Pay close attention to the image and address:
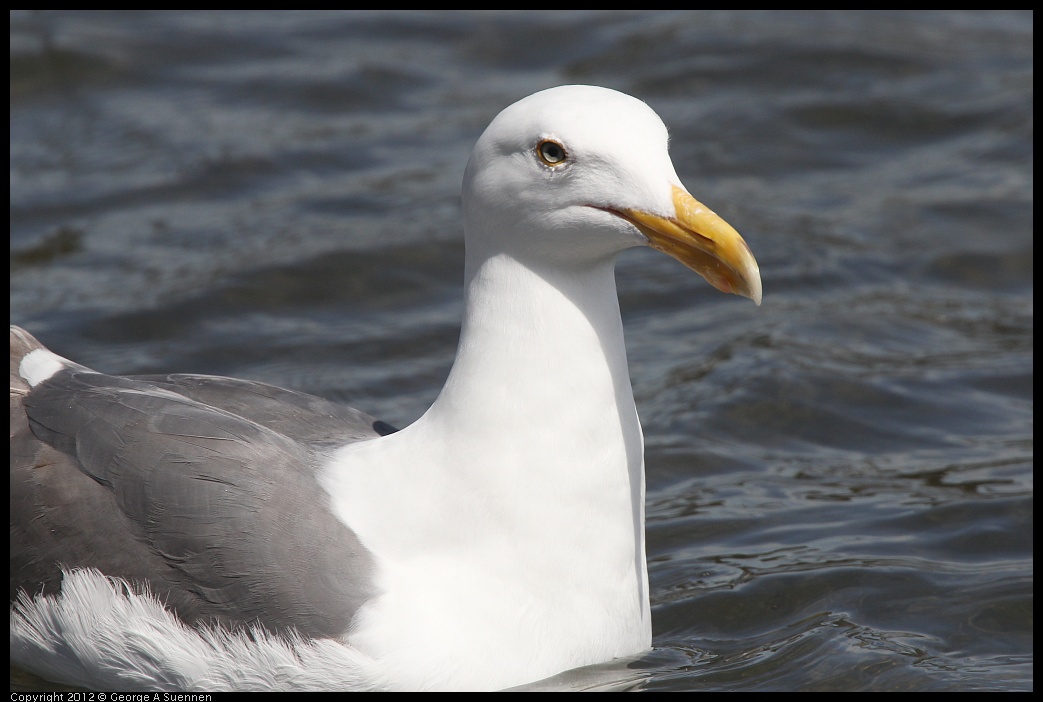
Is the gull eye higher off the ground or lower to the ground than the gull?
higher

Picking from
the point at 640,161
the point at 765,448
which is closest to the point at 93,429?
the point at 640,161

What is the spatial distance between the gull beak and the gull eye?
0.23 m

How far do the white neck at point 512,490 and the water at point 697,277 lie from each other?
2.20 feet

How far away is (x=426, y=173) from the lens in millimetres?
9945

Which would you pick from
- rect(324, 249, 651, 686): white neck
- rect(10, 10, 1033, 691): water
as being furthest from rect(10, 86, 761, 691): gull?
rect(10, 10, 1033, 691): water

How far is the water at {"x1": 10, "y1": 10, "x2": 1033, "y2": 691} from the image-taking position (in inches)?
228

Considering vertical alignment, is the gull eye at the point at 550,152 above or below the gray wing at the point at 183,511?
above

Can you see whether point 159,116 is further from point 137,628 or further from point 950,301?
point 137,628

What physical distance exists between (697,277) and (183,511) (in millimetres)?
5052

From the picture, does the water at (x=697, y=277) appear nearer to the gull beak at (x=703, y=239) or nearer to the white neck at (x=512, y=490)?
the white neck at (x=512, y=490)

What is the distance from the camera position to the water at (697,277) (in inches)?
228

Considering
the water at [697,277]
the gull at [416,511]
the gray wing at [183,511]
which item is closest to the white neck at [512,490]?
the gull at [416,511]

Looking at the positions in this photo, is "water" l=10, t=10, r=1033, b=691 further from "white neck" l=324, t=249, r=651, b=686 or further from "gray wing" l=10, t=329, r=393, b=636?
"gray wing" l=10, t=329, r=393, b=636

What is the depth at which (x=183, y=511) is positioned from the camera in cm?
443
